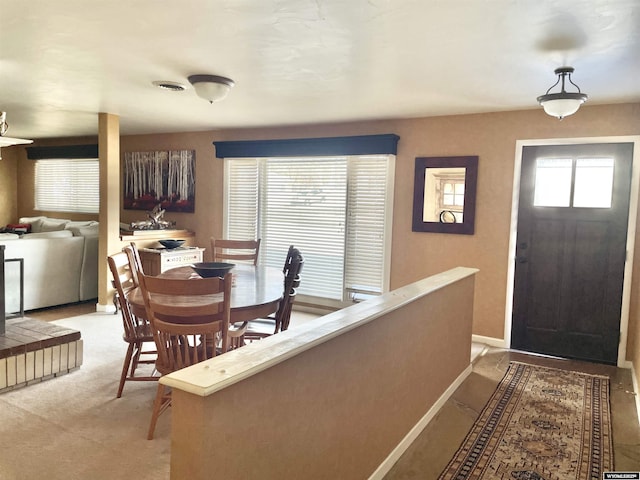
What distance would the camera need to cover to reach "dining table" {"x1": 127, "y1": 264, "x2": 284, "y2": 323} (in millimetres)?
2660

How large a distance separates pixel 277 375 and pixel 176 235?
5.09 meters

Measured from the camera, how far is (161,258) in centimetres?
536

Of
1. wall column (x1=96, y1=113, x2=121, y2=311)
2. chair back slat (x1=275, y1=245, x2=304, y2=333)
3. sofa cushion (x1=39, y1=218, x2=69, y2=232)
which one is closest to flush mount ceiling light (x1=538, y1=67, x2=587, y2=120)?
chair back slat (x1=275, y1=245, x2=304, y2=333)

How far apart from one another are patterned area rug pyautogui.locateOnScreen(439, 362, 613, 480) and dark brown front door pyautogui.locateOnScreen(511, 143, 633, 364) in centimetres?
57

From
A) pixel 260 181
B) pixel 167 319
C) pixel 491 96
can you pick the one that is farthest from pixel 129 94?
pixel 491 96

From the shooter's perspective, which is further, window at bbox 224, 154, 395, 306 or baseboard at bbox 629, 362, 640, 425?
window at bbox 224, 154, 395, 306

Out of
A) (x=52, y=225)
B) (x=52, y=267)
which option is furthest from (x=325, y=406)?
(x=52, y=225)

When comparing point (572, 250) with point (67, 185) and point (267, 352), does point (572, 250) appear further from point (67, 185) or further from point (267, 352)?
point (67, 185)

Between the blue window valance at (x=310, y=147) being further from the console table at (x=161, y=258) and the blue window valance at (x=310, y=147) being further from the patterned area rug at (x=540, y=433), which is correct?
the patterned area rug at (x=540, y=433)

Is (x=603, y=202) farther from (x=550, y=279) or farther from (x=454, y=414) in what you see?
(x=454, y=414)

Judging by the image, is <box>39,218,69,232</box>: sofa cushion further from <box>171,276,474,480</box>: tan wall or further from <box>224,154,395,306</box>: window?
<box>171,276,474,480</box>: tan wall

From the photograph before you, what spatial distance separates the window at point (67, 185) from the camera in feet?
25.3

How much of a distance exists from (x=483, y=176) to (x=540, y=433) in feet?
8.28

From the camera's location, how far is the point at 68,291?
217 inches
